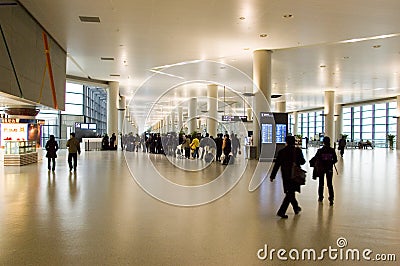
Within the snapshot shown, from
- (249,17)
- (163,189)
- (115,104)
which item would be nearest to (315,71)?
(249,17)

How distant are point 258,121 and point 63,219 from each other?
1541 centimetres

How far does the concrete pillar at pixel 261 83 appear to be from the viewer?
66.5 ft

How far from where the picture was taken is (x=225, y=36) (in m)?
17.4

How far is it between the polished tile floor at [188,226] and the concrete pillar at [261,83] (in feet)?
35.5

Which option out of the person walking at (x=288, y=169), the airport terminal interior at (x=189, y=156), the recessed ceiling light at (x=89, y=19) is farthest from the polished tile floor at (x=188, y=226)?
the recessed ceiling light at (x=89, y=19)

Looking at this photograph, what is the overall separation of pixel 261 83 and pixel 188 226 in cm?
1560

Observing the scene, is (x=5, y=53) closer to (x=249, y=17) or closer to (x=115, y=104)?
(x=249, y=17)

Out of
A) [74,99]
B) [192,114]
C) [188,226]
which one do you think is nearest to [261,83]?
[188,226]

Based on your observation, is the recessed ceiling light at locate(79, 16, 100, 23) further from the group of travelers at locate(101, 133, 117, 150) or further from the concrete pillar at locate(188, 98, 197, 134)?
the concrete pillar at locate(188, 98, 197, 134)

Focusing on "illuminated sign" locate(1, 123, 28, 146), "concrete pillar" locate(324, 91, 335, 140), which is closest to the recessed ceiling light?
"illuminated sign" locate(1, 123, 28, 146)

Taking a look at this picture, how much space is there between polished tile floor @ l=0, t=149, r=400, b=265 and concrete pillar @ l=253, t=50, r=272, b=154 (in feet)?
35.5

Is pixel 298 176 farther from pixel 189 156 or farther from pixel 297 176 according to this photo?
pixel 189 156

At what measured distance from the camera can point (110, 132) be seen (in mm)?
35438

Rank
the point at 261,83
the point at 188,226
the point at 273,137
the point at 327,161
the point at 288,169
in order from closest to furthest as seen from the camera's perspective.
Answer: the point at 188,226
the point at 288,169
the point at 327,161
the point at 261,83
the point at 273,137
